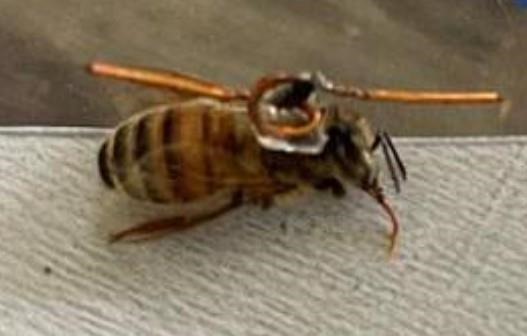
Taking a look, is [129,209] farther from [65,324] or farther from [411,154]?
[411,154]

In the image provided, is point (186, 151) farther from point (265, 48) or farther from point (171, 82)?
point (265, 48)

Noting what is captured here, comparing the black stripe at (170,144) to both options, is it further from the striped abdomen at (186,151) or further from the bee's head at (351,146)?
the bee's head at (351,146)

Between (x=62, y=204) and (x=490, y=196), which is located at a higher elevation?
(x=490, y=196)

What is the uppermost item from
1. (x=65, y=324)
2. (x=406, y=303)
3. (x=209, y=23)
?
(x=209, y=23)

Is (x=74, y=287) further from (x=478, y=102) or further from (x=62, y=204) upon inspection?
(x=478, y=102)

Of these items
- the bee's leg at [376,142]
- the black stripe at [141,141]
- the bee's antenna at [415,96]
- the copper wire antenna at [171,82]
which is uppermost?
the bee's antenna at [415,96]

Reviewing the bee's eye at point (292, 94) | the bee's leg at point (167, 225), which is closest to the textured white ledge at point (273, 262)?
the bee's leg at point (167, 225)

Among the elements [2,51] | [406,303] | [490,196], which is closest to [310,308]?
[406,303]

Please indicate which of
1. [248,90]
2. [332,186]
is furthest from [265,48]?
[332,186]
